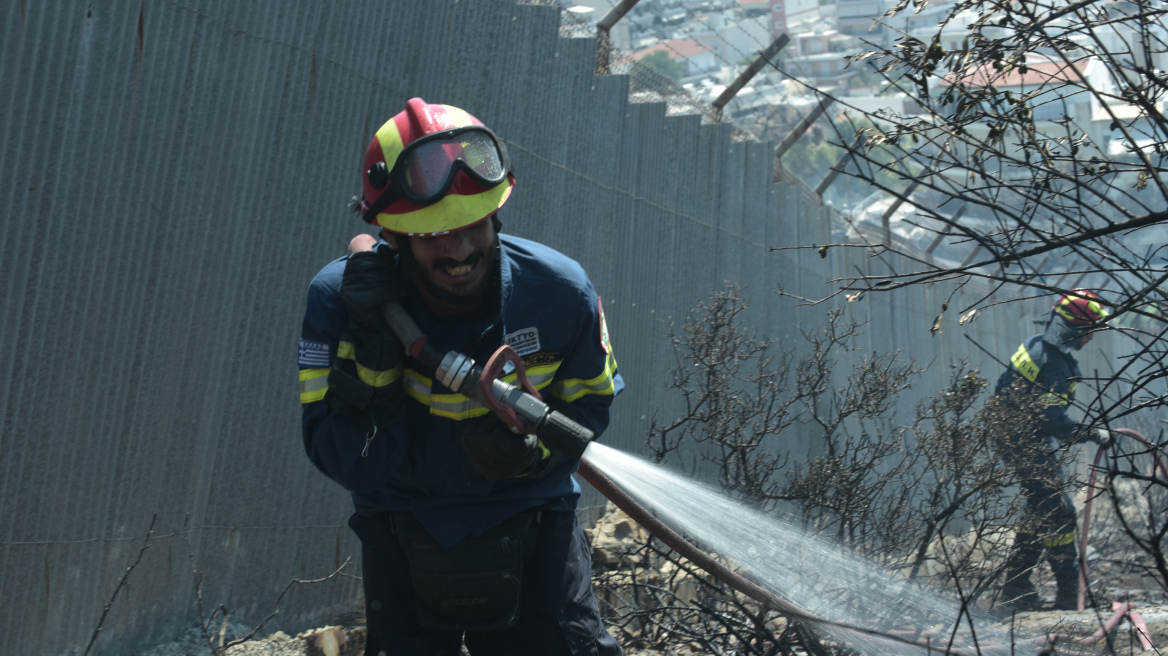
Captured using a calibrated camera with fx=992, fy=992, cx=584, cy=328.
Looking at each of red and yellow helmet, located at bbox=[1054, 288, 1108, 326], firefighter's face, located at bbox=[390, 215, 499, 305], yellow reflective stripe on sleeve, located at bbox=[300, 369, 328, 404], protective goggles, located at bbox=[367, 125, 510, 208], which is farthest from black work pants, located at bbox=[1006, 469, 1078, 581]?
yellow reflective stripe on sleeve, located at bbox=[300, 369, 328, 404]

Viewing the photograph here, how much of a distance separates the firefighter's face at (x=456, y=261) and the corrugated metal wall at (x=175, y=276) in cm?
160

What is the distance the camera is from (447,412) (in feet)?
8.37

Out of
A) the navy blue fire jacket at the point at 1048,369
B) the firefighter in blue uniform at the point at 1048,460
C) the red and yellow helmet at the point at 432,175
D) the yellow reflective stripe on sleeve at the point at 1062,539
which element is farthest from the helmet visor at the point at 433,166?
the navy blue fire jacket at the point at 1048,369

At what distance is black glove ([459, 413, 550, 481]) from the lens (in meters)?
2.34

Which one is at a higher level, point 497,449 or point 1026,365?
point 1026,365

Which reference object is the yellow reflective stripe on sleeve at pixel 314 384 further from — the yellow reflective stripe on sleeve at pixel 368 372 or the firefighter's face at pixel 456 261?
the firefighter's face at pixel 456 261

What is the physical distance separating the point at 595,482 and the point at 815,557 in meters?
2.33

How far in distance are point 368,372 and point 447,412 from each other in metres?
0.26

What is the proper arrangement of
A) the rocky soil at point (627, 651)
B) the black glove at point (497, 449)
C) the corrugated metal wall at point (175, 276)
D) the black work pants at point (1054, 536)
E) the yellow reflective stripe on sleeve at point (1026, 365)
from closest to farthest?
the black glove at point (497, 449), the corrugated metal wall at point (175, 276), the rocky soil at point (627, 651), the black work pants at point (1054, 536), the yellow reflective stripe on sleeve at point (1026, 365)

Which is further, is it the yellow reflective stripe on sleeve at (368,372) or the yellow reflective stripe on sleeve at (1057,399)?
the yellow reflective stripe on sleeve at (1057,399)

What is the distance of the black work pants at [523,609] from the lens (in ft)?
8.21

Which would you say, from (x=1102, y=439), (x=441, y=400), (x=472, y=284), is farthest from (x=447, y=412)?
Answer: (x=1102, y=439)

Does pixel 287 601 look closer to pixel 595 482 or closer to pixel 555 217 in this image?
pixel 595 482

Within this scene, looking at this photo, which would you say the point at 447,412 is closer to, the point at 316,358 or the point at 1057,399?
the point at 316,358
